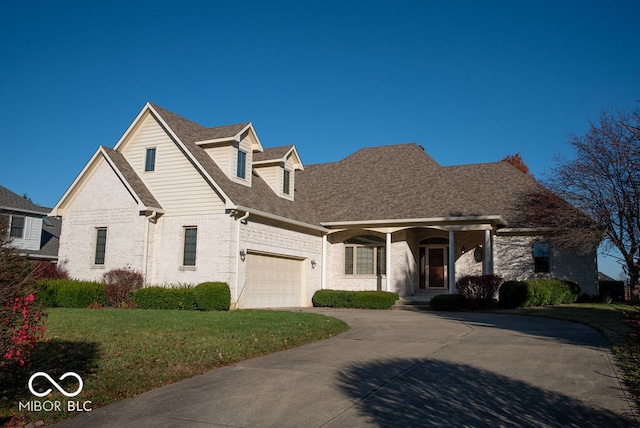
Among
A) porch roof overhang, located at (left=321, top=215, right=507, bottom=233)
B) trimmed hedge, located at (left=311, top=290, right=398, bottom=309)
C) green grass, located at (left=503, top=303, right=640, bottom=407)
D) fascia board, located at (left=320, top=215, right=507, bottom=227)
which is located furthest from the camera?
porch roof overhang, located at (left=321, top=215, right=507, bottom=233)

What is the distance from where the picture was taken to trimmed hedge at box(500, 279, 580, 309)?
69.7ft

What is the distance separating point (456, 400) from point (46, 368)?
5.93 meters

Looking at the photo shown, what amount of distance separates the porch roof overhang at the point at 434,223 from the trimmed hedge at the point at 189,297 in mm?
8161

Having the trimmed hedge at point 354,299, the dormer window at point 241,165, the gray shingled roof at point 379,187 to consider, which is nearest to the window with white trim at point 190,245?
the gray shingled roof at point 379,187

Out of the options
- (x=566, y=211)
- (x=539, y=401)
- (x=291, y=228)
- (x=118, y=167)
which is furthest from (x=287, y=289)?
(x=539, y=401)

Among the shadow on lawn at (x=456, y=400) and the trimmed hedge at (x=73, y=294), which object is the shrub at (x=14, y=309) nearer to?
the shadow on lawn at (x=456, y=400)

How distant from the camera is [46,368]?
8055 millimetres

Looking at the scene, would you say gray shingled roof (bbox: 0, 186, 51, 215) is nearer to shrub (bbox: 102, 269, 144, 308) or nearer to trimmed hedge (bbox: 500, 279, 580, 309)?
shrub (bbox: 102, 269, 144, 308)

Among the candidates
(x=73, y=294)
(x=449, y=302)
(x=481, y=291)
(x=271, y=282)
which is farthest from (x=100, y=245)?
(x=481, y=291)

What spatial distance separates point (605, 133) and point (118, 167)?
21.3m

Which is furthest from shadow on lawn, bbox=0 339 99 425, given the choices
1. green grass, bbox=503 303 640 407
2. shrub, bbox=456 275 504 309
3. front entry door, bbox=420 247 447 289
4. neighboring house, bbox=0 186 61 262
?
neighboring house, bbox=0 186 61 262

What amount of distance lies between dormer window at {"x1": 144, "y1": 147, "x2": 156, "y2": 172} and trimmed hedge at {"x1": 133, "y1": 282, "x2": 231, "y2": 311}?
5.28 meters

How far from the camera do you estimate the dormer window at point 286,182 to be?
81.6 ft

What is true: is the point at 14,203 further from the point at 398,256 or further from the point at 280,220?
the point at 398,256
